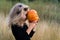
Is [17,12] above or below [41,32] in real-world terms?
above

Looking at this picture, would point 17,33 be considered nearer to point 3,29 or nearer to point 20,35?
point 20,35

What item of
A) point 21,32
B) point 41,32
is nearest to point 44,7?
point 41,32

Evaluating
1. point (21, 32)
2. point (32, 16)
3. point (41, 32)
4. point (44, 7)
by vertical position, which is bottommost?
point (44, 7)

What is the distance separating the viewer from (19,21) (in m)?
3.83

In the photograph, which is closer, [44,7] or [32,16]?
[32,16]

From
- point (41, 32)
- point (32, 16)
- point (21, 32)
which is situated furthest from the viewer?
point (41, 32)

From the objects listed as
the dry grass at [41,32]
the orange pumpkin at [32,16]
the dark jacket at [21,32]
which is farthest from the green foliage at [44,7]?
the orange pumpkin at [32,16]

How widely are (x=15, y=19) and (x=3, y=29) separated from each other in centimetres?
151

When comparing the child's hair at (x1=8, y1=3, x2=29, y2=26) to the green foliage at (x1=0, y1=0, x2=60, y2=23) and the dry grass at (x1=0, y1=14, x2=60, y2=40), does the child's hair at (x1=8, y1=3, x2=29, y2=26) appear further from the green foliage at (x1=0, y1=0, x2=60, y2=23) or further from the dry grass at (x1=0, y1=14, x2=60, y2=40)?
the green foliage at (x1=0, y1=0, x2=60, y2=23)

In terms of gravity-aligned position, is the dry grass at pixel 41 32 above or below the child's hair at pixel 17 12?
below

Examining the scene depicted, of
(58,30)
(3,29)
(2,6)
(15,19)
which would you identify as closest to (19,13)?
(15,19)

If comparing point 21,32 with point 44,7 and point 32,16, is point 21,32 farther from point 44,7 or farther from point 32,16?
point 44,7

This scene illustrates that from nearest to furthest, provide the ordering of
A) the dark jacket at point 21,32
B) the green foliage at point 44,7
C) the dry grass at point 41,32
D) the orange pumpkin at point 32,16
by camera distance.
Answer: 1. the orange pumpkin at point 32,16
2. the dark jacket at point 21,32
3. the dry grass at point 41,32
4. the green foliage at point 44,7

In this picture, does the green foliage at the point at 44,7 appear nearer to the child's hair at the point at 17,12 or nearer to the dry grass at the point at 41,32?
the dry grass at the point at 41,32
